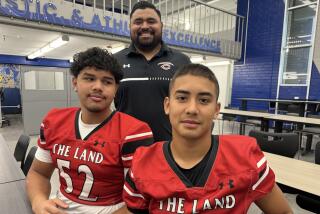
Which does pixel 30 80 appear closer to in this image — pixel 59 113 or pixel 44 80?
pixel 44 80

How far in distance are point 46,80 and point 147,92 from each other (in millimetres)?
5294

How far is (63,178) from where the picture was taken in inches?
42.8

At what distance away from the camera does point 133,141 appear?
3.31 feet

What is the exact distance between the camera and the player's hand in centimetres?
91

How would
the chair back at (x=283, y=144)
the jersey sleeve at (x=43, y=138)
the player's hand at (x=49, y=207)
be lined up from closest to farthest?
the player's hand at (x=49, y=207) < the jersey sleeve at (x=43, y=138) < the chair back at (x=283, y=144)

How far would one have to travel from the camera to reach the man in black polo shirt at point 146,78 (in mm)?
1513

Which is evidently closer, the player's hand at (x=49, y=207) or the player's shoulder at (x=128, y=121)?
the player's hand at (x=49, y=207)

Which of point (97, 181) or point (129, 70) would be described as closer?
point (97, 181)

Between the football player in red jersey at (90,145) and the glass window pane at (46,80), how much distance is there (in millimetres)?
5212

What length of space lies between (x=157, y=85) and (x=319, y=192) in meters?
1.12

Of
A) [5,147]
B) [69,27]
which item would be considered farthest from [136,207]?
[69,27]

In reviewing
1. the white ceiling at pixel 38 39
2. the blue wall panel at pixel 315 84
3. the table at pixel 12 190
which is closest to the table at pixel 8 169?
the table at pixel 12 190

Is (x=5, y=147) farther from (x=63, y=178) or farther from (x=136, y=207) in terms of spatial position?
(x=136, y=207)

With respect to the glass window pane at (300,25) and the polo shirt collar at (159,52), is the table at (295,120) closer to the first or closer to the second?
the polo shirt collar at (159,52)
